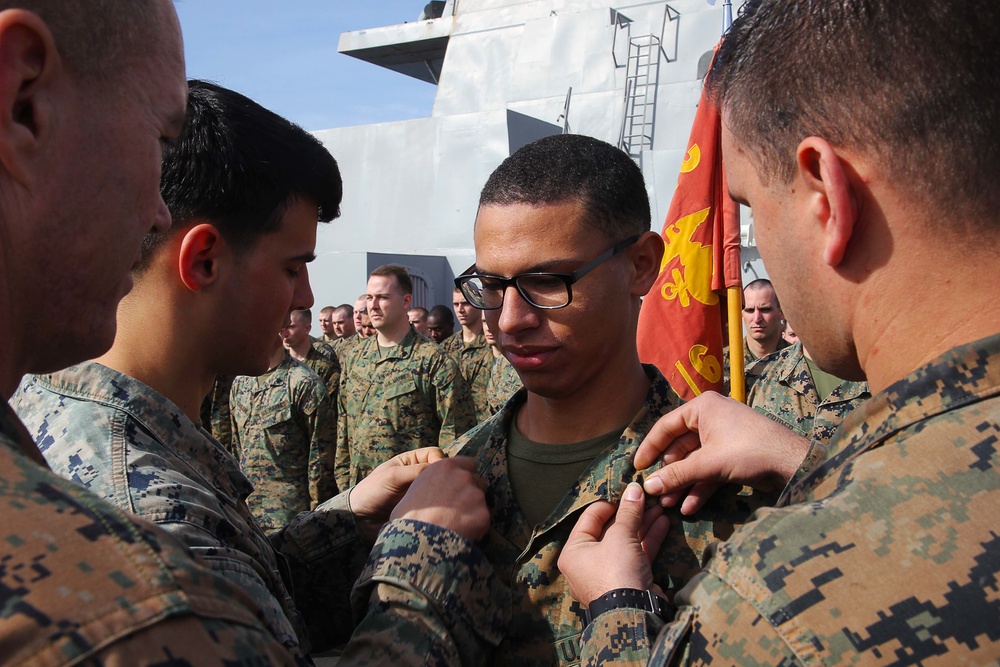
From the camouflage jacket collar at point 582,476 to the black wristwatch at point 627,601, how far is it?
363mm

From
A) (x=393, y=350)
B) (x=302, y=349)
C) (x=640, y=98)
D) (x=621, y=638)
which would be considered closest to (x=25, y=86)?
(x=621, y=638)

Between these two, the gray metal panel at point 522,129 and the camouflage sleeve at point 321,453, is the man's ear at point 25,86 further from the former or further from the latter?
the gray metal panel at point 522,129

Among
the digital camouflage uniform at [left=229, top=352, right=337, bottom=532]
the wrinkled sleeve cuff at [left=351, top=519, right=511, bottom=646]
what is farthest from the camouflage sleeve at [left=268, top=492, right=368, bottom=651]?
the digital camouflage uniform at [left=229, top=352, right=337, bottom=532]

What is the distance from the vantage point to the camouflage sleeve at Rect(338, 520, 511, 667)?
1510 mm

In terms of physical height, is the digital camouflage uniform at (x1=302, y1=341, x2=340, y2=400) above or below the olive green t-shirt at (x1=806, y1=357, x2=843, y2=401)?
below

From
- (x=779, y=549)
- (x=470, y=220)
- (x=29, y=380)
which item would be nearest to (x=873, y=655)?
(x=779, y=549)

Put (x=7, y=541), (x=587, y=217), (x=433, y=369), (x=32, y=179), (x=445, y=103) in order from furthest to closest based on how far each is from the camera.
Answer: (x=445, y=103), (x=433, y=369), (x=587, y=217), (x=32, y=179), (x=7, y=541)

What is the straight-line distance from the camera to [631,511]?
1.69m

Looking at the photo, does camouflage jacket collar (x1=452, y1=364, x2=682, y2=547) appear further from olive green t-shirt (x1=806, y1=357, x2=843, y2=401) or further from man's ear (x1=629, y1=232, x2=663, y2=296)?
olive green t-shirt (x1=806, y1=357, x2=843, y2=401)

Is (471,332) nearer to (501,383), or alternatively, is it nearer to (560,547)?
(501,383)

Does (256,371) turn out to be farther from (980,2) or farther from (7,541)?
(980,2)

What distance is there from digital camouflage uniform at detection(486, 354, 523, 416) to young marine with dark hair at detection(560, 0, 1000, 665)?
245 inches

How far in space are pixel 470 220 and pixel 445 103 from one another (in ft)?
11.9

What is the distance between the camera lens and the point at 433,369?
7379 mm
